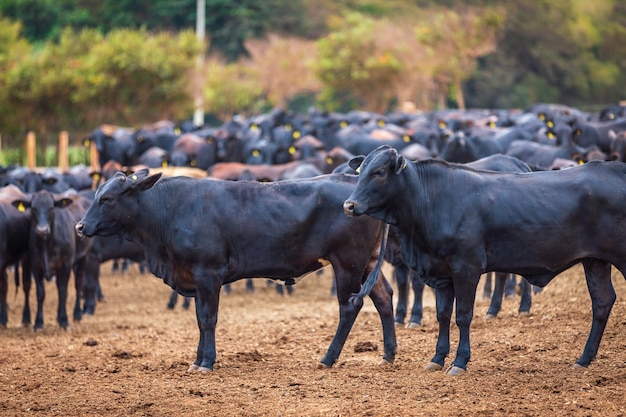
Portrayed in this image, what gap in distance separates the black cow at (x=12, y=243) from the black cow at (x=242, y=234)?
14.2ft

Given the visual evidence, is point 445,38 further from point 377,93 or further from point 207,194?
point 207,194

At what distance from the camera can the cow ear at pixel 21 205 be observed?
531 inches

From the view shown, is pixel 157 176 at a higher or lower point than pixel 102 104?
higher

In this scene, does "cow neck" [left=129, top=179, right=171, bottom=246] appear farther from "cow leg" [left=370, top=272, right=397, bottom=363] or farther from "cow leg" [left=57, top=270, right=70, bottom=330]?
"cow leg" [left=57, top=270, right=70, bottom=330]

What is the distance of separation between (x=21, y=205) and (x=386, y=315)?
21.2 ft

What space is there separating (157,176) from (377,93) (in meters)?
51.1

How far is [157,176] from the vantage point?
31.0ft

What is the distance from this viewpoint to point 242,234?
9.24 metres

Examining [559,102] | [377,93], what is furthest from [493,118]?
[559,102]

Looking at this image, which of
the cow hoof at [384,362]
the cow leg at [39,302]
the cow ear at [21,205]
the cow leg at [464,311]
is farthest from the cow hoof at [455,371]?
the cow ear at [21,205]

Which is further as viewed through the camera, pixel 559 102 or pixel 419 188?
pixel 559 102

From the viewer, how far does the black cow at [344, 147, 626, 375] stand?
26.9 feet

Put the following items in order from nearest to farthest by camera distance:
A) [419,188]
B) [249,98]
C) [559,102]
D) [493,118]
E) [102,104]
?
1. [419,188]
2. [493,118]
3. [102,104]
4. [249,98]
5. [559,102]

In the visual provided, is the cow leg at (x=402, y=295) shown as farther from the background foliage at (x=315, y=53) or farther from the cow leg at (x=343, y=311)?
the background foliage at (x=315, y=53)
